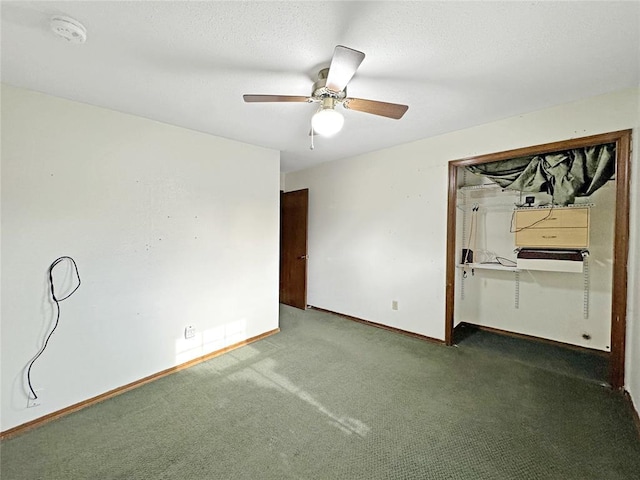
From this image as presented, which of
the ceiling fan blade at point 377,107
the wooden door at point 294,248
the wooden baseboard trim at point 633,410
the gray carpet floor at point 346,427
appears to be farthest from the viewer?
the wooden door at point 294,248

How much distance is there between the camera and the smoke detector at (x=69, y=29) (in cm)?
136

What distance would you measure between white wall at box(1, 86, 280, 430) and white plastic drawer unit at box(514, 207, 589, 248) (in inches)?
119

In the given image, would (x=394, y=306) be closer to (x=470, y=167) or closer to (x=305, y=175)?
(x=470, y=167)

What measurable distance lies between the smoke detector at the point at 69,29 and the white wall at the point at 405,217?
118 inches

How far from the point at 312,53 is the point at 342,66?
1.04 feet

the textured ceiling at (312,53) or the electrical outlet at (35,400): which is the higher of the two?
the textured ceiling at (312,53)

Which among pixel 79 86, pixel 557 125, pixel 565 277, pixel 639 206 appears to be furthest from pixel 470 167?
pixel 79 86

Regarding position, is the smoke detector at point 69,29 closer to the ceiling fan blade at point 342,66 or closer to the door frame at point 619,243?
the ceiling fan blade at point 342,66

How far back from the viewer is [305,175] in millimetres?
4703

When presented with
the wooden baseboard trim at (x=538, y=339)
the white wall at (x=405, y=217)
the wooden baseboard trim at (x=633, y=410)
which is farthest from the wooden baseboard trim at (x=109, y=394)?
the wooden baseboard trim at (x=633, y=410)

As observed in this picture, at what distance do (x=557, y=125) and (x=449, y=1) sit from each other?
1832mm

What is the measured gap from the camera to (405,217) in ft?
11.5

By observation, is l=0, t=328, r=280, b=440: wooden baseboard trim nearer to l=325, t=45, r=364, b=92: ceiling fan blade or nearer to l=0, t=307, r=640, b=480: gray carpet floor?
l=0, t=307, r=640, b=480: gray carpet floor

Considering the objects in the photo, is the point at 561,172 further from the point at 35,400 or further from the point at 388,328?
the point at 35,400
